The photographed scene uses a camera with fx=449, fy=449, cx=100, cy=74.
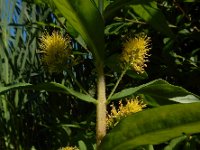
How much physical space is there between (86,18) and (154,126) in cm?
23

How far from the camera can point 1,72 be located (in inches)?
92.1

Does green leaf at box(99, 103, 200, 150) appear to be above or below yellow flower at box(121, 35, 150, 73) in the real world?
below

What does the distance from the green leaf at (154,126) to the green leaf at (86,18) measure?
180mm

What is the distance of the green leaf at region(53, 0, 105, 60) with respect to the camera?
0.73 metres

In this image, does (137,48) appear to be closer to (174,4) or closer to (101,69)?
(101,69)

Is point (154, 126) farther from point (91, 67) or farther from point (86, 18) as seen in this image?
point (91, 67)

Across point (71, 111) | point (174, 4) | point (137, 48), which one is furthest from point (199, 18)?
point (137, 48)

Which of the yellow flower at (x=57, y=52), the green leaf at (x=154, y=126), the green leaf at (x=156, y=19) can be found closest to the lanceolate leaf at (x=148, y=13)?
the green leaf at (x=156, y=19)

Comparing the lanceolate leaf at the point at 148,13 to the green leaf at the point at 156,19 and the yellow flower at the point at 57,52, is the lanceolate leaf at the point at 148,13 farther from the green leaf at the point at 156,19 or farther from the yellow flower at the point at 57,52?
the yellow flower at the point at 57,52

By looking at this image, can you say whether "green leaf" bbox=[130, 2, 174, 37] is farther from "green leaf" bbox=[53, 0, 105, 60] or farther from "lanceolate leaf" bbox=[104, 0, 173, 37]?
"green leaf" bbox=[53, 0, 105, 60]

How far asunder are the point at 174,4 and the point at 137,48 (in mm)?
1293

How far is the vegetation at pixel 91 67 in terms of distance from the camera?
0.77 meters

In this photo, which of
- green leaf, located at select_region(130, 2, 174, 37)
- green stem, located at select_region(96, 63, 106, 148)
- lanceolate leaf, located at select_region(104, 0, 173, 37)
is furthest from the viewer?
green leaf, located at select_region(130, 2, 174, 37)

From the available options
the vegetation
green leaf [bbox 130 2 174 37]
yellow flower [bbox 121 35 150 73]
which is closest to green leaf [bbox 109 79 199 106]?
the vegetation
